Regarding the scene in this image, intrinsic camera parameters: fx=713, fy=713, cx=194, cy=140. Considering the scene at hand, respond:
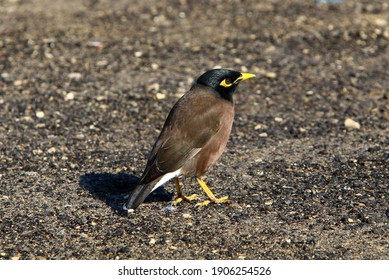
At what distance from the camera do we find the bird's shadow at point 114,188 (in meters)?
6.89

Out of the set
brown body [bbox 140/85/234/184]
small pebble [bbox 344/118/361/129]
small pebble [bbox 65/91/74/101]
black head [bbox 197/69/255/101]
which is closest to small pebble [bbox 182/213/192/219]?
brown body [bbox 140/85/234/184]

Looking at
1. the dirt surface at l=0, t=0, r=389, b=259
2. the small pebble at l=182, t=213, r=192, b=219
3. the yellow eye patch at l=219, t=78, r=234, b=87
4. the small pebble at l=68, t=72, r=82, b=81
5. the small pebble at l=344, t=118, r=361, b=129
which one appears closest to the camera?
the dirt surface at l=0, t=0, r=389, b=259

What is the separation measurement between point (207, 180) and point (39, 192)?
170 cm

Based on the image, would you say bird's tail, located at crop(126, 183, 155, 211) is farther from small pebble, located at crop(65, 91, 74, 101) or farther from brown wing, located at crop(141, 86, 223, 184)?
small pebble, located at crop(65, 91, 74, 101)

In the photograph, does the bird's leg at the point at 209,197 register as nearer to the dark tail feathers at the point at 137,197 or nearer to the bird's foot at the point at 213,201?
the bird's foot at the point at 213,201

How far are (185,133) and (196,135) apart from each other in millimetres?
105

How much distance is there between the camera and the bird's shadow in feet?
22.6

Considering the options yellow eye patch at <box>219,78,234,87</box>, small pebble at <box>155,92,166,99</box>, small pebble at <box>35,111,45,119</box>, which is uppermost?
yellow eye patch at <box>219,78,234,87</box>

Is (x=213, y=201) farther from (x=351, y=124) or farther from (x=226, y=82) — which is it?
(x=351, y=124)

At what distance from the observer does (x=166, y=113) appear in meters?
9.26

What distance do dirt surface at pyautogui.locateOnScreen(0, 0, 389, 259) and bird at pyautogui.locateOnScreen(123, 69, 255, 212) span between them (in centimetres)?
33

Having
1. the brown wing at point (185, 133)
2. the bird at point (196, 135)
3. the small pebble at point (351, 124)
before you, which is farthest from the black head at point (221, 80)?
the small pebble at point (351, 124)

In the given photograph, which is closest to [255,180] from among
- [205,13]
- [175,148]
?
[175,148]

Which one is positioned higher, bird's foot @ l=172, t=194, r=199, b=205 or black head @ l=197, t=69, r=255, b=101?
black head @ l=197, t=69, r=255, b=101
